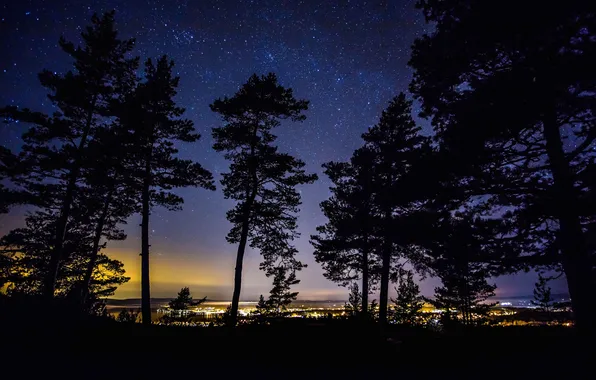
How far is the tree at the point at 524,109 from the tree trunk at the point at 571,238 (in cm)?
2

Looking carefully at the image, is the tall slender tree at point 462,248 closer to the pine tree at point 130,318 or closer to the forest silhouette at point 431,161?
the forest silhouette at point 431,161

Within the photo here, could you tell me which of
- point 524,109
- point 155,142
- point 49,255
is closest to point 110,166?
point 155,142

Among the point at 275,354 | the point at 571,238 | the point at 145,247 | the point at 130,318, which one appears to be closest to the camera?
the point at 571,238

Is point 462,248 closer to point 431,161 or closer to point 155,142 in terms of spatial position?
point 431,161

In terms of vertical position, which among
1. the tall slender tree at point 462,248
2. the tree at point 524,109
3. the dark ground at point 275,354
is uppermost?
the tree at point 524,109

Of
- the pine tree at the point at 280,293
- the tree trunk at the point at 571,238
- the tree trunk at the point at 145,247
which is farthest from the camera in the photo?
the pine tree at the point at 280,293

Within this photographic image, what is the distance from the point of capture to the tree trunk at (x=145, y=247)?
14812 millimetres

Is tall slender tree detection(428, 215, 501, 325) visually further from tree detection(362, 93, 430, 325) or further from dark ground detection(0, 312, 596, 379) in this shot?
tree detection(362, 93, 430, 325)

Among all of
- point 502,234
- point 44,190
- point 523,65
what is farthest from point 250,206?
point 523,65

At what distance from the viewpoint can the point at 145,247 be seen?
631 inches

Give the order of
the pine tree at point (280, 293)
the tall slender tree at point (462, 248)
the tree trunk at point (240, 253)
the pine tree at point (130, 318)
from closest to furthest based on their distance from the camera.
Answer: the tall slender tree at point (462, 248), the pine tree at point (130, 318), the tree trunk at point (240, 253), the pine tree at point (280, 293)

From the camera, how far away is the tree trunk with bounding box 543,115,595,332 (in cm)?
726

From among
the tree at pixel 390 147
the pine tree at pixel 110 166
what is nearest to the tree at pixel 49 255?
the pine tree at pixel 110 166

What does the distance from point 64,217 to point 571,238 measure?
62.3 feet
